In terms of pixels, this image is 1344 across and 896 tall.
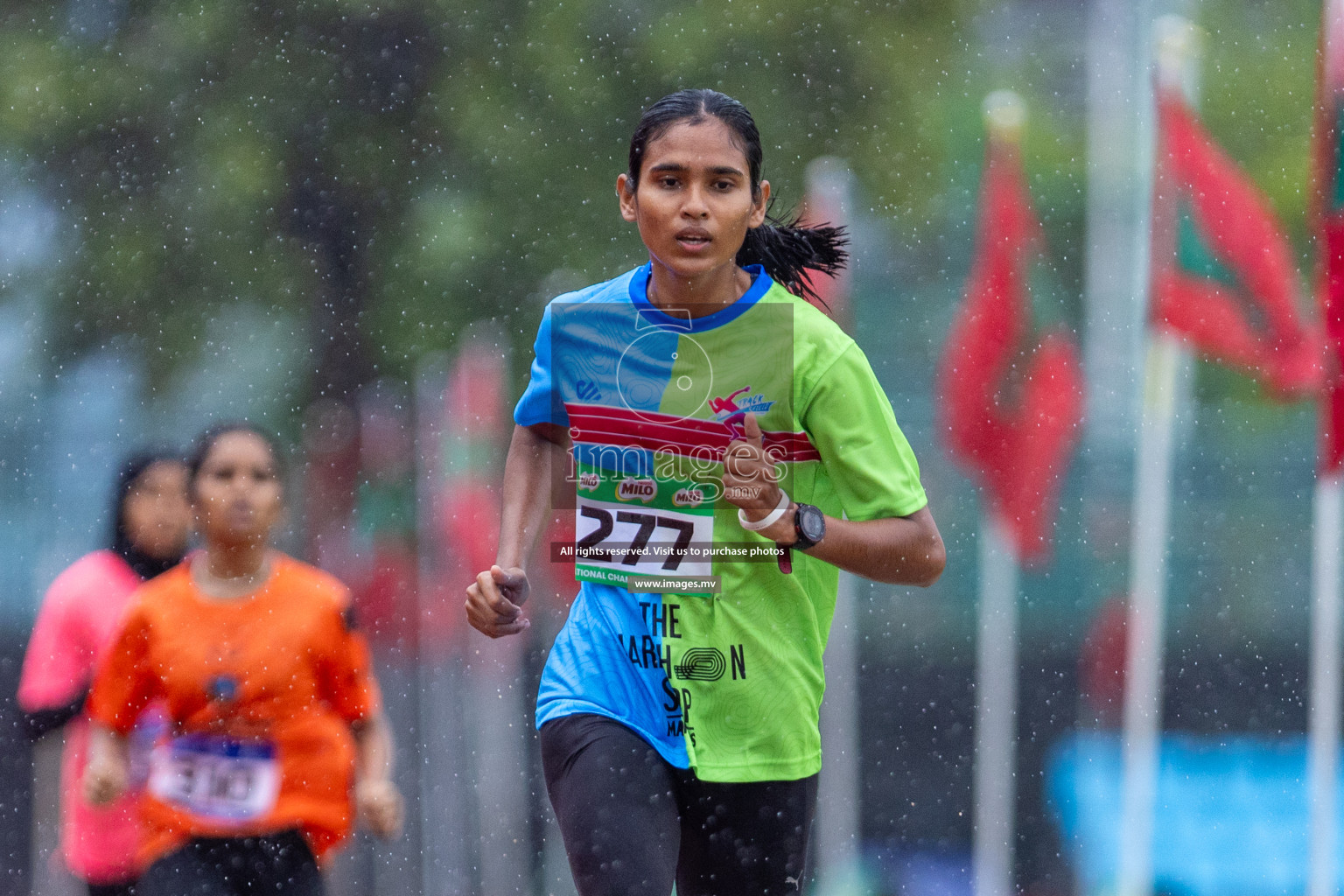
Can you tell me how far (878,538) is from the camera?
1.95 m

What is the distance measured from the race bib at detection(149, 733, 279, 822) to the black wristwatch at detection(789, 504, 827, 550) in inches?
52.7

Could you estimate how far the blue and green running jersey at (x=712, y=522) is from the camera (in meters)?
2.03

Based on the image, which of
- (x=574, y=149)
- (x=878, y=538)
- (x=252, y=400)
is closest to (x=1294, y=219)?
(x=574, y=149)

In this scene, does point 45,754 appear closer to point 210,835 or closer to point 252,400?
point 210,835

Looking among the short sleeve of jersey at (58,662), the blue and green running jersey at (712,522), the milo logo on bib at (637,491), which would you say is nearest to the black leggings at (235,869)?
the short sleeve of jersey at (58,662)

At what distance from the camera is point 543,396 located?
7.39 feet

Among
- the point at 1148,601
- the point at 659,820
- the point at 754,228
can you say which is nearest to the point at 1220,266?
→ the point at 1148,601

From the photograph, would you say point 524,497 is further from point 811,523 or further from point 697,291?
point 811,523

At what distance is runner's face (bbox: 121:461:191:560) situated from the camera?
3.13m

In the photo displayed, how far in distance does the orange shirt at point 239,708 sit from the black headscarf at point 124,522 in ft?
0.99

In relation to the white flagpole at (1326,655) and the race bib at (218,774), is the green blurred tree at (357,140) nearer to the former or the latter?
the white flagpole at (1326,655)

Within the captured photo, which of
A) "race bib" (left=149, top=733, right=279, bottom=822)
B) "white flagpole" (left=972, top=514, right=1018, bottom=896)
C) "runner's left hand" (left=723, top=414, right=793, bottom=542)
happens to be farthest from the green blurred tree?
"runner's left hand" (left=723, top=414, right=793, bottom=542)

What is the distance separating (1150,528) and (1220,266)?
84cm

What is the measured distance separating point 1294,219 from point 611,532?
3.25 m
